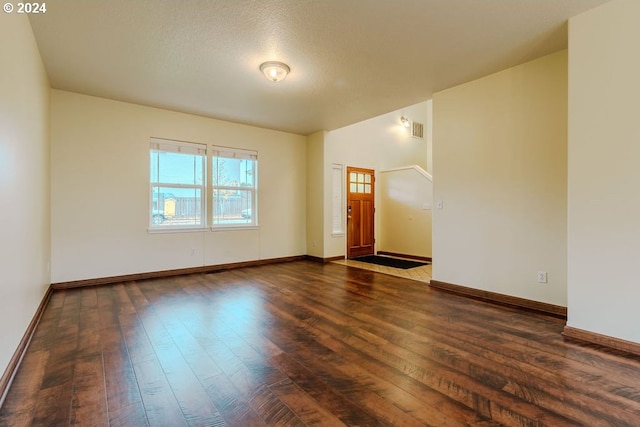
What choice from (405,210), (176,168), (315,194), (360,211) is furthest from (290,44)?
(405,210)

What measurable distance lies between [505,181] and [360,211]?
3740mm

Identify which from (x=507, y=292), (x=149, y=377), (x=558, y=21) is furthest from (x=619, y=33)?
(x=149, y=377)

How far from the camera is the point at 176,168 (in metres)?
5.08

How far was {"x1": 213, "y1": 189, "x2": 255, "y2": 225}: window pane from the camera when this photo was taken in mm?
5512

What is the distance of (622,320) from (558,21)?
8.24 feet

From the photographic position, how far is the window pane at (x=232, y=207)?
5.51m

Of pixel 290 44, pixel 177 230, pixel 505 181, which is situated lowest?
Result: pixel 177 230

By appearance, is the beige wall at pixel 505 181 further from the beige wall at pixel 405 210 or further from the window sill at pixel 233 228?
the window sill at pixel 233 228

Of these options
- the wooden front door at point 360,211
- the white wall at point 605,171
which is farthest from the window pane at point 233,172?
the white wall at point 605,171

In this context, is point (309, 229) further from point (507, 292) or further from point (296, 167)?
point (507, 292)

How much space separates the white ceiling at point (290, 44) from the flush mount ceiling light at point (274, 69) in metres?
0.07

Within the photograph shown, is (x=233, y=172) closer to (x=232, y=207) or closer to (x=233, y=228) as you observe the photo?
(x=232, y=207)

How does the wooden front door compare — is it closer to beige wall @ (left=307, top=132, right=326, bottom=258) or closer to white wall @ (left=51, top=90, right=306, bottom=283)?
beige wall @ (left=307, top=132, right=326, bottom=258)

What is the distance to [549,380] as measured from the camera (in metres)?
1.92
